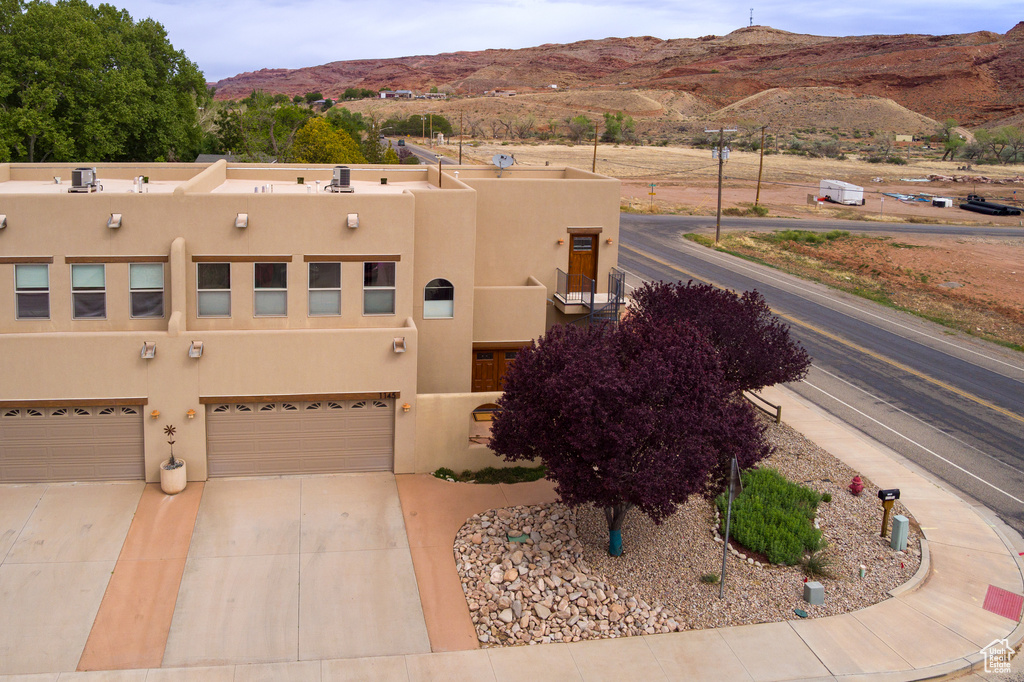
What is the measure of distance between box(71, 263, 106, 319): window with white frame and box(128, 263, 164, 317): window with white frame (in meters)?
0.59

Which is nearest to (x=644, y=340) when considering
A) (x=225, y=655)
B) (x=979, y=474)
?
(x=225, y=655)

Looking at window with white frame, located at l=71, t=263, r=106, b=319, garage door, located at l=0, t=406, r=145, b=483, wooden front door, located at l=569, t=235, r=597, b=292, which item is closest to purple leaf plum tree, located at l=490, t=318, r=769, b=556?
garage door, located at l=0, t=406, r=145, b=483

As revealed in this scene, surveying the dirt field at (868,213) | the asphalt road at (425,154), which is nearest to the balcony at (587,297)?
the dirt field at (868,213)

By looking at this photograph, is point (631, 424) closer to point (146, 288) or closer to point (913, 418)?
point (146, 288)

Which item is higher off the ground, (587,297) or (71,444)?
(587,297)

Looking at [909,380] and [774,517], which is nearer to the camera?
[774,517]

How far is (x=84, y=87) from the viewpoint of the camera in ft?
162

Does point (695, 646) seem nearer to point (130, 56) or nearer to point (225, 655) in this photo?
point (225, 655)

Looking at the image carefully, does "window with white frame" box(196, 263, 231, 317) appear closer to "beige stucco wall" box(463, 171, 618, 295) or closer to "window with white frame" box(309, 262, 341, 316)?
"window with white frame" box(309, 262, 341, 316)

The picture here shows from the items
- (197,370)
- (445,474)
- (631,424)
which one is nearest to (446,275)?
(445,474)

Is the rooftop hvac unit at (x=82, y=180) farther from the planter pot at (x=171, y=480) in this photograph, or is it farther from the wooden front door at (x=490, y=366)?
the wooden front door at (x=490, y=366)

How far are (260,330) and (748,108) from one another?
153 meters

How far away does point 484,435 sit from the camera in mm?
20172

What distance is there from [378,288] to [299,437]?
3.73 meters
